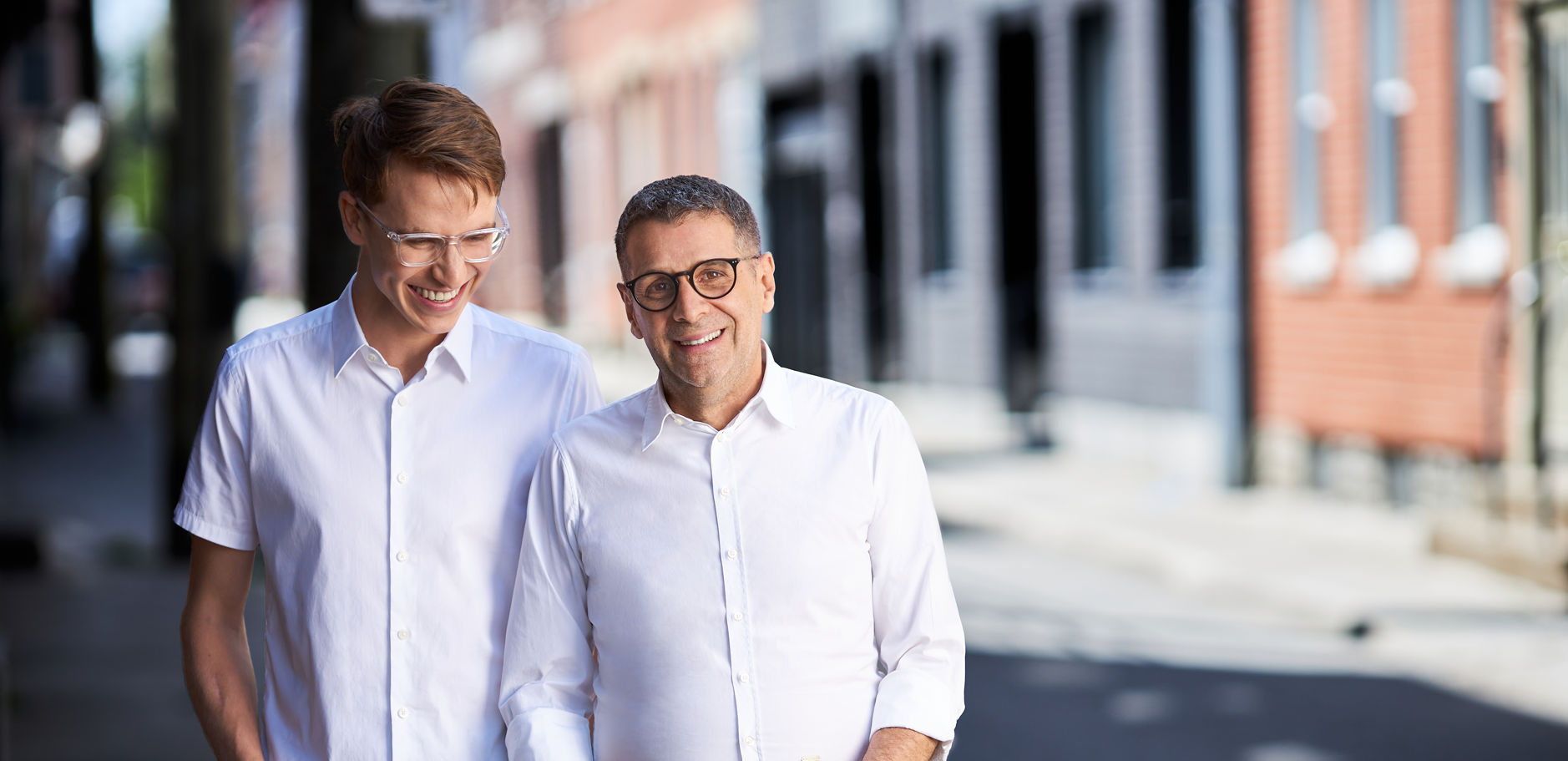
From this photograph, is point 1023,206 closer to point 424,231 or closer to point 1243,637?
point 1243,637

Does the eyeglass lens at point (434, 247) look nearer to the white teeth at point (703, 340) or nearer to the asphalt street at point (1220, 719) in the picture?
the white teeth at point (703, 340)

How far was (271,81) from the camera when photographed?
6769cm

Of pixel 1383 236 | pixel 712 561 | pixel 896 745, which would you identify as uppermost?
pixel 1383 236

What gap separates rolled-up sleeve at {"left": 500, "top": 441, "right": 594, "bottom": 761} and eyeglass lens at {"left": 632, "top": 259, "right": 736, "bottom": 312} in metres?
0.23

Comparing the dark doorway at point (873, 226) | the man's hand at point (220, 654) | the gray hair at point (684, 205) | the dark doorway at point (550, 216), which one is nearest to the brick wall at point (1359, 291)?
the dark doorway at point (873, 226)

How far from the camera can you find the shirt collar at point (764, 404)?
246cm

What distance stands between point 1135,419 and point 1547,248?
5167 millimetres

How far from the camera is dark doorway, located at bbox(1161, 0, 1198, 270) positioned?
14.5m

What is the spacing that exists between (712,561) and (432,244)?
1.78ft

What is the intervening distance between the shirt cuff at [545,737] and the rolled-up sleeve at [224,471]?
0.49m

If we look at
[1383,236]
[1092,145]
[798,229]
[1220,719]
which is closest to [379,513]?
[1220,719]

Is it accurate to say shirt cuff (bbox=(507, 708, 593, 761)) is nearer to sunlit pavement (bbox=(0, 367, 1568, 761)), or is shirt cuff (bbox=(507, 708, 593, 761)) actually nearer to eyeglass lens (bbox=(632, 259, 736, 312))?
eyeglass lens (bbox=(632, 259, 736, 312))

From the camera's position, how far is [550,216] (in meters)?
34.3

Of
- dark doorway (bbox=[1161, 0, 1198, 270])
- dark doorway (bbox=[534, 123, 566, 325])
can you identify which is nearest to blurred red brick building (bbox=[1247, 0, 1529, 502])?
dark doorway (bbox=[1161, 0, 1198, 270])
